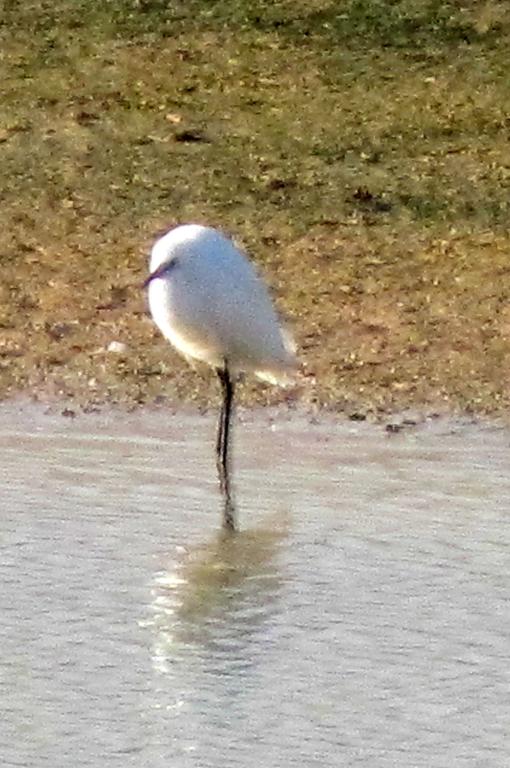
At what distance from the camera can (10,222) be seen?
11.3 meters

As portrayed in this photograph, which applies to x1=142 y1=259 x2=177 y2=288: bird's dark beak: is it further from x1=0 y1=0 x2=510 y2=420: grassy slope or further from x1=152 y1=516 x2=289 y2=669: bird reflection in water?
x1=152 y1=516 x2=289 y2=669: bird reflection in water

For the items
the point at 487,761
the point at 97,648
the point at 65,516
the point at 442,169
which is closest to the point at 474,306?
the point at 442,169

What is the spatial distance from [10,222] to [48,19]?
282cm

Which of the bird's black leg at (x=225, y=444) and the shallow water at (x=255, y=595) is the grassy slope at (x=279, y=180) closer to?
the bird's black leg at (x=225, y=444)

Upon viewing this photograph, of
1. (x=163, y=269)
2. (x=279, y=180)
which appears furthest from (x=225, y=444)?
(x=279, y=180)

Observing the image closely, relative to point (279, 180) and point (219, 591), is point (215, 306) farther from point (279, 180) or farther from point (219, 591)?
point (279, 180)

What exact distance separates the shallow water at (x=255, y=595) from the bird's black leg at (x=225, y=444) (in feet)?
0.18

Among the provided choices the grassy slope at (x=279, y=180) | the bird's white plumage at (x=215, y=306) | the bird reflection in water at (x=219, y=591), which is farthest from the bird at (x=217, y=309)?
the bird reflection in water at (x=219, y=591)

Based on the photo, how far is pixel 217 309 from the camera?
862cm

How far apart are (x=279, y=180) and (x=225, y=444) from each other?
351 centimetres

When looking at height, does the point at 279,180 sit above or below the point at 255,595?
below

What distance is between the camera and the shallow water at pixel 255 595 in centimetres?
571

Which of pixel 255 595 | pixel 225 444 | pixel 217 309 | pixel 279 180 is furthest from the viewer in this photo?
pixel 279 180

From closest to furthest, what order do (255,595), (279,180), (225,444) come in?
(255,595) → (225,444) → (279,180)
